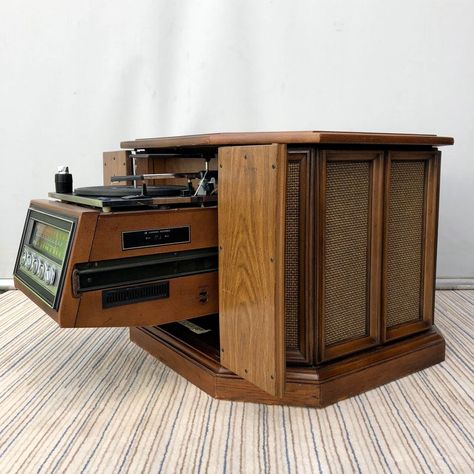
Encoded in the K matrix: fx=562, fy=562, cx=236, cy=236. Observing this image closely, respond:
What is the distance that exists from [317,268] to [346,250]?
0.11 metres

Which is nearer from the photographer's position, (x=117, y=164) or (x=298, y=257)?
(x=298, y=257)

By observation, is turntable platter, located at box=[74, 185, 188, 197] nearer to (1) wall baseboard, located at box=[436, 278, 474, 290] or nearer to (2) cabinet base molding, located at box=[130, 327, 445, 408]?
(2) cabinet base molding, located at box=[130, 327, 445, 408]

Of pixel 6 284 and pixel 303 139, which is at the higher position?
pixel 303 139

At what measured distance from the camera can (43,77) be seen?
2.26m

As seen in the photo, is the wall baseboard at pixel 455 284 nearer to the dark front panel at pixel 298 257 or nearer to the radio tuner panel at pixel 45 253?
the dark front panel at pixel 298 257

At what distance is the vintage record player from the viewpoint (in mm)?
1119

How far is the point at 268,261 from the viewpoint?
1109 millimetres

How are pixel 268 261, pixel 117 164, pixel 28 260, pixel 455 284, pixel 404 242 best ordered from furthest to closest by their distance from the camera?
pixel 455 284 → pixel 117 164 → pixel 404 242 → pixel 28 260 → pixel 268 261

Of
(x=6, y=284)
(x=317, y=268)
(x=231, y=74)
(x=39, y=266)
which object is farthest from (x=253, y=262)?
(x=6, y=284)

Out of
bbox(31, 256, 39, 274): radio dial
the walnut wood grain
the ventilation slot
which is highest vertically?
the walnut wood grain

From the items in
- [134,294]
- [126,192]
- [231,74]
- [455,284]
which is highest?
[231,74]

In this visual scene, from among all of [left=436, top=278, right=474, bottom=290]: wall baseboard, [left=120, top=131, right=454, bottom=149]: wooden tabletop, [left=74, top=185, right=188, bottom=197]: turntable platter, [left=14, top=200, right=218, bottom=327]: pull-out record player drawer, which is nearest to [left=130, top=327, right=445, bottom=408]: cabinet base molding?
[left=14, top=200, right=218, bottom=327]: pull-out record player drawer

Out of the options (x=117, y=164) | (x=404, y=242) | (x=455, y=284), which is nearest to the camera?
(x=404, y=242)

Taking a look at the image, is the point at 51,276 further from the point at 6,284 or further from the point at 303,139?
the point at 6,284
